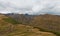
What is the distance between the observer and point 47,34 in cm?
15125

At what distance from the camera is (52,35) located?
135 m

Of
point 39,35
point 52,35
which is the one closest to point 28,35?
point 39,35

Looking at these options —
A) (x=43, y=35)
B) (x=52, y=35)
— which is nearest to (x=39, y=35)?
(x=43, y=35)

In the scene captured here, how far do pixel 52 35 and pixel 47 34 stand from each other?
633 inches

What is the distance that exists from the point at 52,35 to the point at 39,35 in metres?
19.9

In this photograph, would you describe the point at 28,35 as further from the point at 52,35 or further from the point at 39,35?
the point at 52,35

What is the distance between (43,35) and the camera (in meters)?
157

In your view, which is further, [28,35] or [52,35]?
[28,35]

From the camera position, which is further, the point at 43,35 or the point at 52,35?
the point at 43,35

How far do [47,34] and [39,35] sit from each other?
7.31 m

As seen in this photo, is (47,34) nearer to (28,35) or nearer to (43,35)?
(43,35)

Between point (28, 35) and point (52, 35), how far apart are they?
24.5 metres

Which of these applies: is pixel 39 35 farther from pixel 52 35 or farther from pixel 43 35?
pixel 52 35

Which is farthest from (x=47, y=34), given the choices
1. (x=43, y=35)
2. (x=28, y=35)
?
(x=28, y=35)
